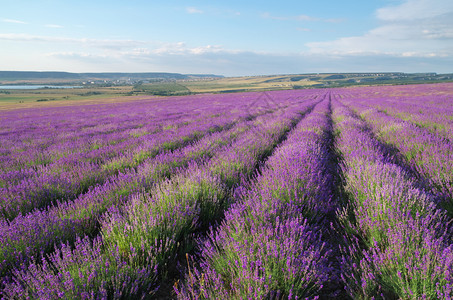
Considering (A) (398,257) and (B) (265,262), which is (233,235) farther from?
(A) (398,257)

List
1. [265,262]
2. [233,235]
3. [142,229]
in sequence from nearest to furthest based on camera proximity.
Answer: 1. [265,262]
2. [233,235]
3. [142,229]

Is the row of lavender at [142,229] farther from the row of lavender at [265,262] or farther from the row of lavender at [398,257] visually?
the row of lavender at [398,257]

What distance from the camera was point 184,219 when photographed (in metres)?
2.32

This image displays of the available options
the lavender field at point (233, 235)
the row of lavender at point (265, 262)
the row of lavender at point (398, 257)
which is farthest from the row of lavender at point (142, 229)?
the row of lavender at point (398, 257)

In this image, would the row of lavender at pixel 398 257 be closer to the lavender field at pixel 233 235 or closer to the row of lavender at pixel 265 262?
the lavender field at pixel 233 235

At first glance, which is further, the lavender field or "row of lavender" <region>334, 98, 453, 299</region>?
the lavender field

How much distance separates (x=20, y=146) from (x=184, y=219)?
25.5 feet

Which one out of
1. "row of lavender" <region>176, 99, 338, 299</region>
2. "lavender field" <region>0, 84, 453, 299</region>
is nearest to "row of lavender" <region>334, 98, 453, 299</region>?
"lavender field" <region>0, 84, 453, 299</region>

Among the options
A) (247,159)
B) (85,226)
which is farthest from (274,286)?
(247,159)

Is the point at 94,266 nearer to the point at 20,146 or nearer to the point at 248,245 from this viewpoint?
the point at 248,245

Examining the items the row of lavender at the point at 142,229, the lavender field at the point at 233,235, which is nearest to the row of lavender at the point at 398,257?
the lavender field at the point at 233,235

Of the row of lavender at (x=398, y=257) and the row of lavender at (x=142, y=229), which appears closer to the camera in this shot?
the row of lavender at (x=398, y=257)

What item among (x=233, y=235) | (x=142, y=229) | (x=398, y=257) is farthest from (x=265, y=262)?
Result: (x=142, y=229)

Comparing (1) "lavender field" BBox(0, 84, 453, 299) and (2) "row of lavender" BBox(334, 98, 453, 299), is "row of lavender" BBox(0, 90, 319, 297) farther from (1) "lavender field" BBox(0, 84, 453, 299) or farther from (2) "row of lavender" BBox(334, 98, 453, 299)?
(2) "row of lavender" BBox(334, 98, 453, 299)
